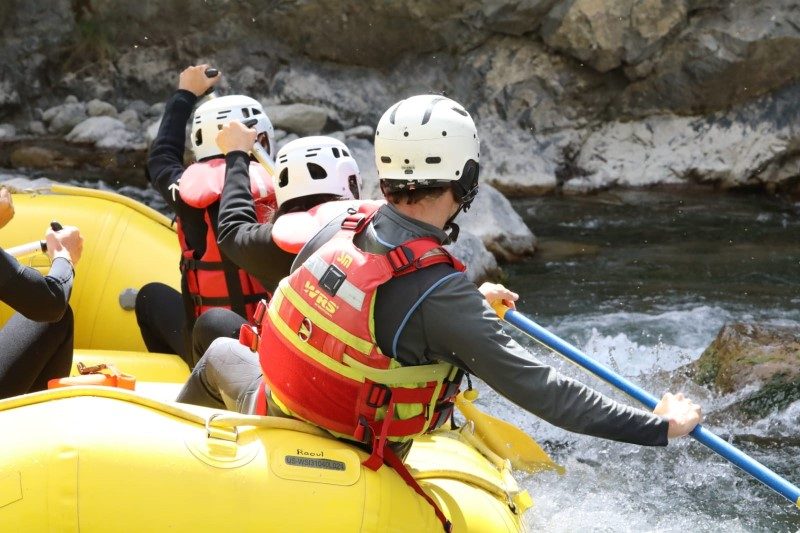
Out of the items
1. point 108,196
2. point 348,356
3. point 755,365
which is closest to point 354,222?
A: point 348,356

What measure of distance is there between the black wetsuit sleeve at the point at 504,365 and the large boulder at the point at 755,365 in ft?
8.21

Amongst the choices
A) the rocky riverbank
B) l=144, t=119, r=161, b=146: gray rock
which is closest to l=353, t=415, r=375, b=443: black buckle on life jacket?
the rocky riverbank

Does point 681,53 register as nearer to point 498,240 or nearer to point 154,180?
point 498,240

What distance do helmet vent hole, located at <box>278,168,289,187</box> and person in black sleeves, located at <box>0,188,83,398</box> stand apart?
0.62 m

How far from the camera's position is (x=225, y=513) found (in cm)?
223

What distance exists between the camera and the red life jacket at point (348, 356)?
2232 millimetres

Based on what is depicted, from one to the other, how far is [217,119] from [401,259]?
5.84 feet

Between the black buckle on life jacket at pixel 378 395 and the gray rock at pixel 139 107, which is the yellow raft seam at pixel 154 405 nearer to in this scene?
the black buckle on life jacket at pixel 378 395

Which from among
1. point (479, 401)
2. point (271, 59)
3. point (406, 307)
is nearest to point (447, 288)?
point (406, 307)

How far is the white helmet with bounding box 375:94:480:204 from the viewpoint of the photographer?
230cm

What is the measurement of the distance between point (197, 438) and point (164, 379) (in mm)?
1520

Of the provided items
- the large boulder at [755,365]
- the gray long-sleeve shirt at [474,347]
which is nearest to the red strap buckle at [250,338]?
the gray long-sleeve shirt at [474,347]

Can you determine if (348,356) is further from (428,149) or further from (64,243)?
(64,243)

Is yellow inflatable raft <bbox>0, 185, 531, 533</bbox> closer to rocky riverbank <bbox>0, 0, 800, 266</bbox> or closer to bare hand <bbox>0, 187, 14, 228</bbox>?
bare hand <bbox>0, 187, 14, 228</bbox>
